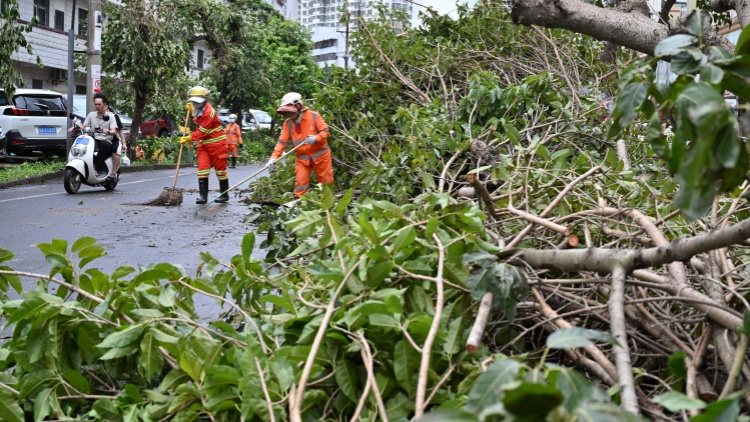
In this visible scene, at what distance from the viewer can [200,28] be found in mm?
30578

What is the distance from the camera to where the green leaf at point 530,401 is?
1.18 meters

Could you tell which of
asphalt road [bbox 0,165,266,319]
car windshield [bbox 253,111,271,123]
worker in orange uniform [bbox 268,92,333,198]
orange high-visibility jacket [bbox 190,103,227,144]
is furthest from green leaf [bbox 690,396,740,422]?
car windshield [bbox 253,111,271,123]

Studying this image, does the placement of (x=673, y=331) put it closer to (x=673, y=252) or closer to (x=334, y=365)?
(x=673, y=252)

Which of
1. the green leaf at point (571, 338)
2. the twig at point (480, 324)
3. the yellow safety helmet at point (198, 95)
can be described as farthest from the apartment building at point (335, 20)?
the green leaf at point (571, 338)

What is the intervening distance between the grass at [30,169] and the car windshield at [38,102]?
1.30m

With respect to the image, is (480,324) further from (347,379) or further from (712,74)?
(712,74)

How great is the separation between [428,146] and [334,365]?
424 cm

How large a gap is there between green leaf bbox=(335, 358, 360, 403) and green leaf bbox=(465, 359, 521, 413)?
2.98 feet

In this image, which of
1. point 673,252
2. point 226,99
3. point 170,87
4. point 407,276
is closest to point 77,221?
point 407,276

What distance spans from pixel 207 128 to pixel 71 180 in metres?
2.74

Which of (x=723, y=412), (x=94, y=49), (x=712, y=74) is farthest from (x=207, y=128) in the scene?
(x=723, y=412)

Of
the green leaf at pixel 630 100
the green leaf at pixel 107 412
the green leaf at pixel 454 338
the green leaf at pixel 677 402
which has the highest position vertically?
the green leaf at pixel 630 100

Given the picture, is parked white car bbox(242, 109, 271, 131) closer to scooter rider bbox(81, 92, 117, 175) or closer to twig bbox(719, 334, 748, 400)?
scooter rider bbox(81, 92, 117, 175)

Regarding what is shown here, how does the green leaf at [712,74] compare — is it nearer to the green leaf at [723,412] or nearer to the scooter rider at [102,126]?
the green leaf at [723,412]
